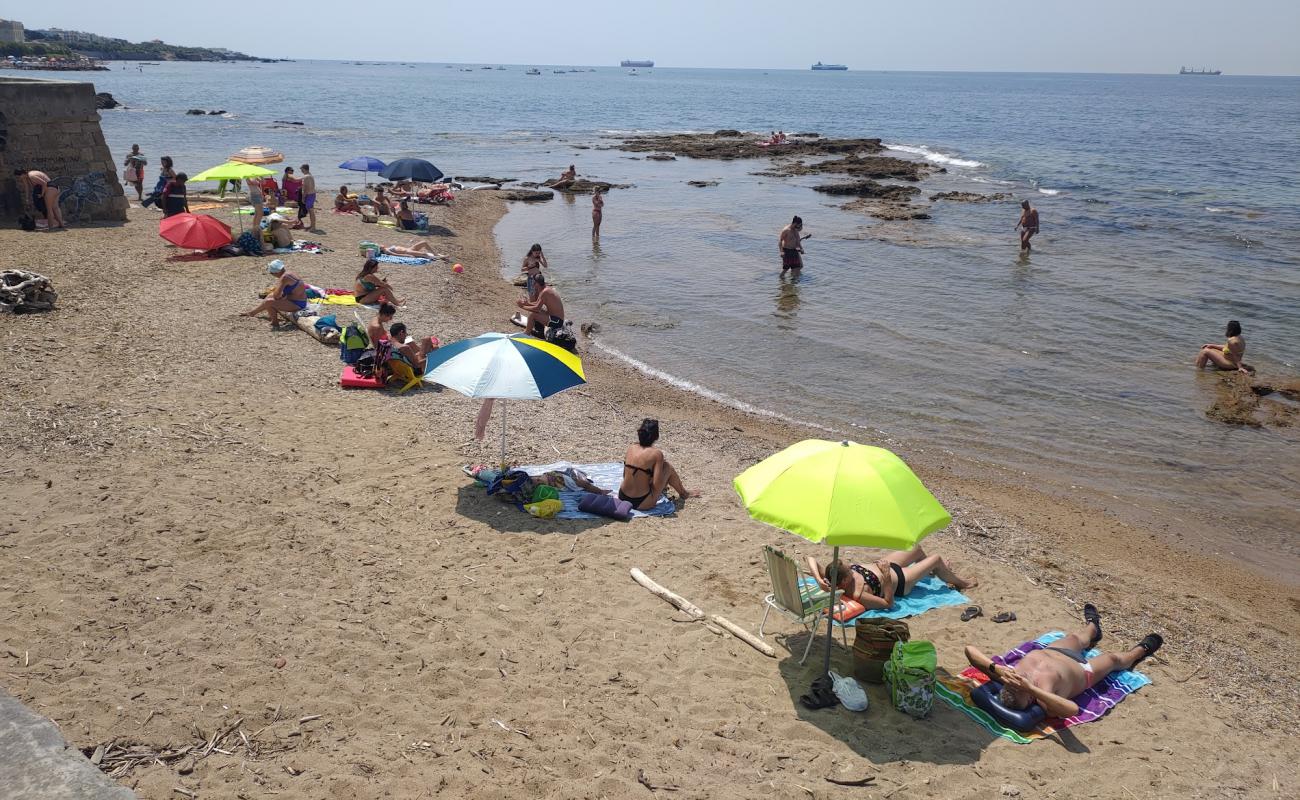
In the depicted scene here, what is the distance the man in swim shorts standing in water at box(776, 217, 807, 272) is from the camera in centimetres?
2058

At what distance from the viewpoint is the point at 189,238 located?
16297 millimetres

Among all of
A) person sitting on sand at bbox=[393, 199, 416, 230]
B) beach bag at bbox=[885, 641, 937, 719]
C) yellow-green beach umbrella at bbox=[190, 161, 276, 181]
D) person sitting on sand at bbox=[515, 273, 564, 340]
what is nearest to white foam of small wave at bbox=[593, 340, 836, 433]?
person sitting on sand at bbox=[515, 273, 564, 340]

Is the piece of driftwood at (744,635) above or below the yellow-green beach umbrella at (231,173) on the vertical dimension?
below

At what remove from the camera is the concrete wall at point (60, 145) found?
57.9 ft

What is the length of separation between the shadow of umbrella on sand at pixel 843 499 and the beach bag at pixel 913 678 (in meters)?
0.48

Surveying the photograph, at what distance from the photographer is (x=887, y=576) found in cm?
746

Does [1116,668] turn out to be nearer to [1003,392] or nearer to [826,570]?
[826,570]

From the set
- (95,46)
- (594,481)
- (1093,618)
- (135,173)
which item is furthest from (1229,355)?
(95,46)

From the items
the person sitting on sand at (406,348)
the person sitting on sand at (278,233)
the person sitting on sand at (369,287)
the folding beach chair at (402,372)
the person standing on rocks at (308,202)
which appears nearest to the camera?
the person sitting on sand at (406,348)

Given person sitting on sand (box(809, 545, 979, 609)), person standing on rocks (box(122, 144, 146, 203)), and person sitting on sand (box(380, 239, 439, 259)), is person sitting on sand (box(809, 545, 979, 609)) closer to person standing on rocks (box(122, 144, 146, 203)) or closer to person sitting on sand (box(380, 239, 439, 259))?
person sitting on sand (box(380, 239, 439, 259))

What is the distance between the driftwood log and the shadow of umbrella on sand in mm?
11753

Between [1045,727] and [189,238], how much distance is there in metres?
16.3

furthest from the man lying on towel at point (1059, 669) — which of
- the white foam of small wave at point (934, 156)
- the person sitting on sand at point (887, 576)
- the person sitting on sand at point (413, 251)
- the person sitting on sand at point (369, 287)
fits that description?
the white foam of small wave at point (934, 156)

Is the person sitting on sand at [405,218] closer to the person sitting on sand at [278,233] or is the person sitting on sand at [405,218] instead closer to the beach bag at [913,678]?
the person sitting on sand at [278,233]
